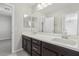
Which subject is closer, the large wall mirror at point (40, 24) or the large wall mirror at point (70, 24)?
the large wall mirror at point (70, 24)

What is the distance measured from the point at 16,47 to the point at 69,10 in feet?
8.01

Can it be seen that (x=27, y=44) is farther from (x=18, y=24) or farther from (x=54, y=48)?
(x=54, y=48)

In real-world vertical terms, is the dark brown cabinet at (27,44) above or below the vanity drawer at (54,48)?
below

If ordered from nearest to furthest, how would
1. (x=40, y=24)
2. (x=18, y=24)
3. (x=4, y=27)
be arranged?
(x=40, y=24)
(x=18, y=24)
(x=4, y=27)

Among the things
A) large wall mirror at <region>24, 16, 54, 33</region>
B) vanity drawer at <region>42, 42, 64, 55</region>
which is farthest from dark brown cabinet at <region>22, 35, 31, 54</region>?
vanity drawer at <region>42, 42, 64, 55</region>

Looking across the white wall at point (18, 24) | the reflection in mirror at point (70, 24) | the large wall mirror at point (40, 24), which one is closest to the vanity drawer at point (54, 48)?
the reflection in mirror at point (70, 24)

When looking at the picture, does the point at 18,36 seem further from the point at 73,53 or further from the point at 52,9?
the point at 73,53

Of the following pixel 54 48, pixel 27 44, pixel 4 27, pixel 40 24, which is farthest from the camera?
pixel 4 27

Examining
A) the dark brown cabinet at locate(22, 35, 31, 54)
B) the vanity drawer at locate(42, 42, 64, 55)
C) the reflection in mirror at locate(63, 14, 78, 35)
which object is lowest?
the dark brown cabinet at locate(22, 35, 31, 54)

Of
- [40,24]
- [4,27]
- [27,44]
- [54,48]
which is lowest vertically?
Answer: [27,44]

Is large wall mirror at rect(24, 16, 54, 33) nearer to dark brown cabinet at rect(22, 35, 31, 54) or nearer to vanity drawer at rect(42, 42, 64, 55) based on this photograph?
dark brown cabinet at rect(22, 35, 31, 54)

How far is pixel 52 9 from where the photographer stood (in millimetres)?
2297

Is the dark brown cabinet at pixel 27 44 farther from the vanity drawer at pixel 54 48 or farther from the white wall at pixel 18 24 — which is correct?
the vanity drawer at pixel 54 48

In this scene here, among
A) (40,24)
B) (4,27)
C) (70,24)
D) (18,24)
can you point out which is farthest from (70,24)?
(4,27)
